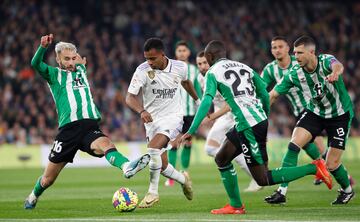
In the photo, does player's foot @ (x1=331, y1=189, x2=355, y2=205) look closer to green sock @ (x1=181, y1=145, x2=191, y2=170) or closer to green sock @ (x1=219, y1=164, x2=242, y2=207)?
green sock @ (x1=219, y1=164, x2=242, y2=207)

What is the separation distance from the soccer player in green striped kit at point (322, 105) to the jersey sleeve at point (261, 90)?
1.13 meters

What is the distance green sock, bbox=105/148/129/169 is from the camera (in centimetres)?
1036

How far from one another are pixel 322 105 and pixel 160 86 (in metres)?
2.39

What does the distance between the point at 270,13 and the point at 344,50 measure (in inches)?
150

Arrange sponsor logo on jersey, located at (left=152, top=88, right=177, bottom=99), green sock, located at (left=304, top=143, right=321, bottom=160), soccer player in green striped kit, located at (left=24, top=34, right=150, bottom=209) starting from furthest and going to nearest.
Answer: green sock, located at (left=304, top=143, right=321, bottom=160) < sponsor logo on jersey, located at (left=152, top=88, right=177, bottom=99) < soccer player in green striped kit, located at (left=24, top=34, right=150, bottom=209)

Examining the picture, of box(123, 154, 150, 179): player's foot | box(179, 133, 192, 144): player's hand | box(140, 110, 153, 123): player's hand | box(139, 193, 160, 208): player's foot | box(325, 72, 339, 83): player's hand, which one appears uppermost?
box(325, 72, 339, 83): player's hand

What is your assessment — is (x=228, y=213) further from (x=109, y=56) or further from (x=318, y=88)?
(x=109, y=56)

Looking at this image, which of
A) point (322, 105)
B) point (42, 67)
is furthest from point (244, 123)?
point (42, 67)

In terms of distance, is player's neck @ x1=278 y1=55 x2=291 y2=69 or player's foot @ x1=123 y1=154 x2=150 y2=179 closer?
player's foot @ x1=123 y1=154 x2=150 y2=179

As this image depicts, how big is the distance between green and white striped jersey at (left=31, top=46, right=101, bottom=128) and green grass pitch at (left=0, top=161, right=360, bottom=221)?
1.30 meters

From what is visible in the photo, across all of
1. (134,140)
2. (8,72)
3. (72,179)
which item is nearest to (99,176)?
(72,179)

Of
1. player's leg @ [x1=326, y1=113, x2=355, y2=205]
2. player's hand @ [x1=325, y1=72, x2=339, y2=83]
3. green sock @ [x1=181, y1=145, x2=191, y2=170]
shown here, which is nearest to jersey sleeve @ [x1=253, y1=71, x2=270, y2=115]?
player's hand @ [x1=325, y1=72, x2=339, y2=83]

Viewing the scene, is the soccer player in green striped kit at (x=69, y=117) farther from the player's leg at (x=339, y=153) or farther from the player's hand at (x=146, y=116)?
the player's leg at (x=339, y=153)

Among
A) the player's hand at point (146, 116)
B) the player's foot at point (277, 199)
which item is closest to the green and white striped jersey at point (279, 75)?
the player's foot at point (277, 199)
